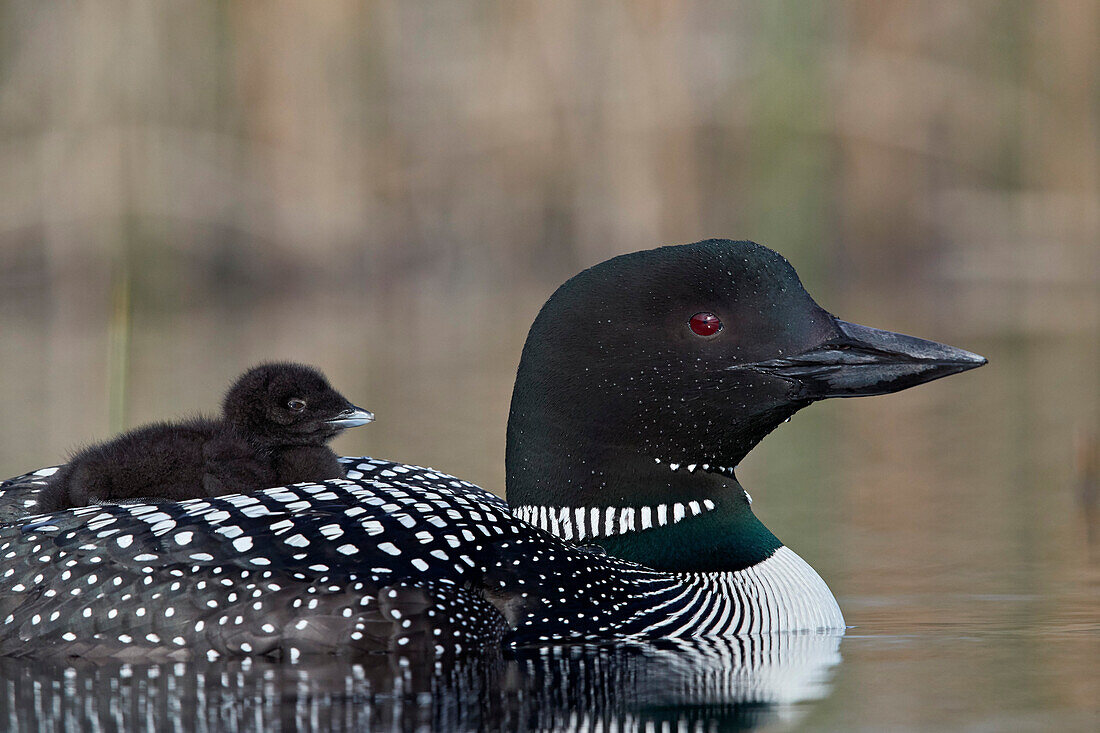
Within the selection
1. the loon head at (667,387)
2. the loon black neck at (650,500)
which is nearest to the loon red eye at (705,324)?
the loon head at (667,387)

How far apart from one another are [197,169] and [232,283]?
1.09 m

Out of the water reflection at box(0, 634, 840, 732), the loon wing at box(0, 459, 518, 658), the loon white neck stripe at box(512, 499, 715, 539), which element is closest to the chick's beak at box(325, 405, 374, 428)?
the loon wing at box(0, 459, 518, 658)

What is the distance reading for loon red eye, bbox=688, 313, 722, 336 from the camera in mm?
4055

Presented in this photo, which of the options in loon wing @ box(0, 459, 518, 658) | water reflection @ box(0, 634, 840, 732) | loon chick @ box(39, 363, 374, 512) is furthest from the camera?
loon chick @ box(39, 363, 374, 512)

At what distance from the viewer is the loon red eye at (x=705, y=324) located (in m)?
4.05

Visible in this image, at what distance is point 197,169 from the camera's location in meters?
11.3

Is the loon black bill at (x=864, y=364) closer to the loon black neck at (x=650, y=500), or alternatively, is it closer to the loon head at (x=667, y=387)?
the loon head at (x=667, y=387)

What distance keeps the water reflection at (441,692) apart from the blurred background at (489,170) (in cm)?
538

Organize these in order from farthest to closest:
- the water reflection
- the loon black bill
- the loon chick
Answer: the loon chick < the loon black bill < the water reflection

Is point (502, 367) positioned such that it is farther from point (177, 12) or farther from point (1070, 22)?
point (1070, 22)

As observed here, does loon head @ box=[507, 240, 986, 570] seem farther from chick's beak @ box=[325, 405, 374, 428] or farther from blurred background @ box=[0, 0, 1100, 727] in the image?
blurred background @ box=[0, 0, 1100, 727]

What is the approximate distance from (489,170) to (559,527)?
8.09 metres

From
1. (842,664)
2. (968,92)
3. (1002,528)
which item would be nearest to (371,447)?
(1002,528)

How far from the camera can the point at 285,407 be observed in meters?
4.26
